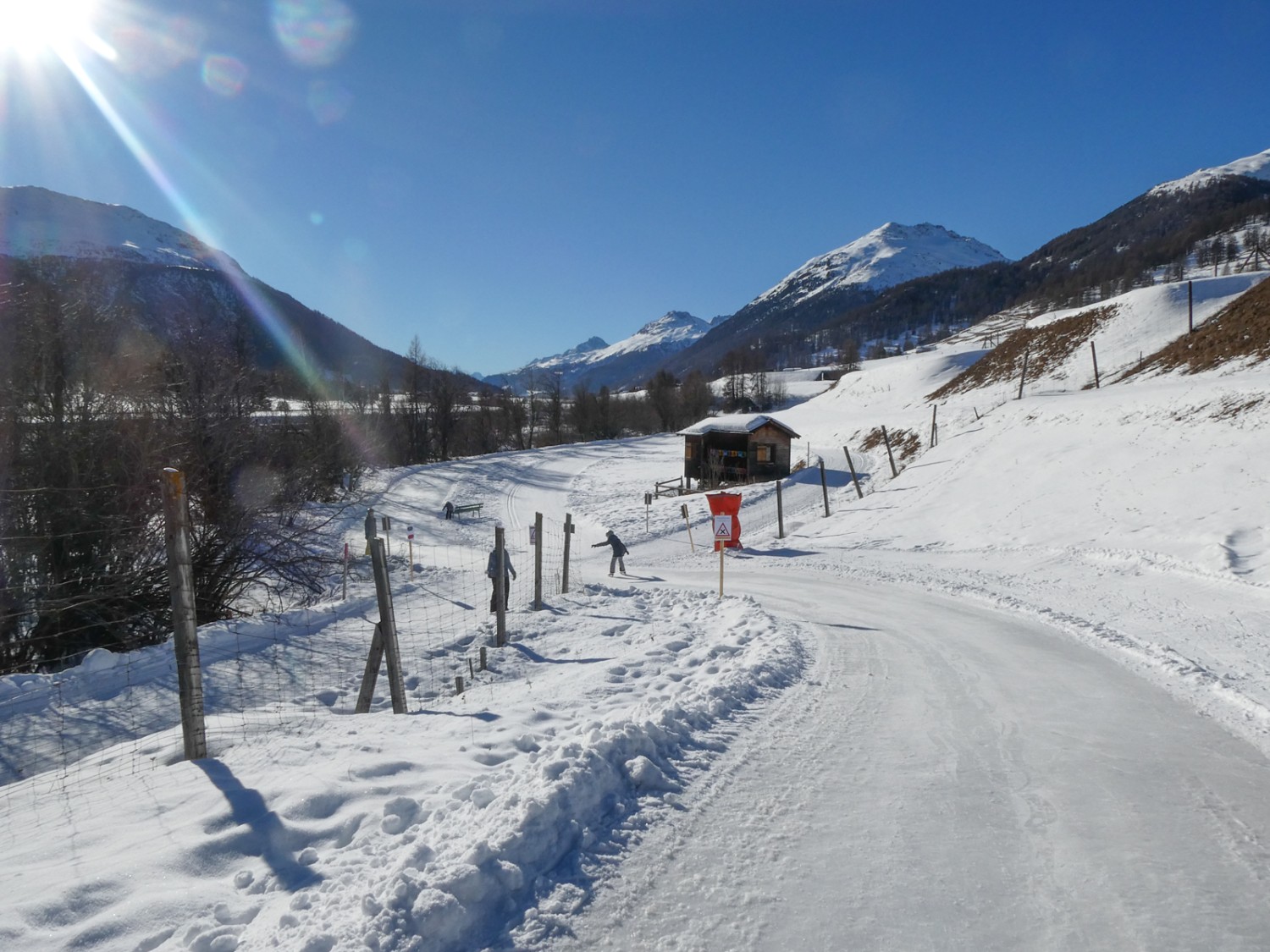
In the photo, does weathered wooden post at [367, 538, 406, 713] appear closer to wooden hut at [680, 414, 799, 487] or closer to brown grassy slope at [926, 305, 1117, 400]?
wooden hut at [680, 414, 799, 487]

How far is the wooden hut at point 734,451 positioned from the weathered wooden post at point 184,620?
3773cm

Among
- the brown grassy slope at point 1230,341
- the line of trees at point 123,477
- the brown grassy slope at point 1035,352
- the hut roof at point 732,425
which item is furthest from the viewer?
the brown grassy slope at point 1035,352

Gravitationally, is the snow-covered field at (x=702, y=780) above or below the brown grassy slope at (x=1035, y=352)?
below

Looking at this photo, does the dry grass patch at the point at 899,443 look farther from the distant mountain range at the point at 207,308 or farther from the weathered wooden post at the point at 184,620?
the weathered wooden post at the point at 184,620

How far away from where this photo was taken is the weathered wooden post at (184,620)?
16.2 ft

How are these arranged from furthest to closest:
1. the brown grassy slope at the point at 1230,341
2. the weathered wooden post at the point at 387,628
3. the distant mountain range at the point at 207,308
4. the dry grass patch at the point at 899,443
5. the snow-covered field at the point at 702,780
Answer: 1. the dry grass patch at the point at 899,443
2. the brown grassy slope at the point at 1230,341
3. the distant mountain range at the point at 207,308
4. the weathered wooden post at the point at 387,628
5. the snow-covered field at the point at 702,780

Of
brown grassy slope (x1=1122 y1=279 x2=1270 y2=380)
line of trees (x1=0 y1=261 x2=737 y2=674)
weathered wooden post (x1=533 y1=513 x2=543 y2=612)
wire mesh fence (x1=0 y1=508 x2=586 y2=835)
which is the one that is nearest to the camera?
wire mesh fence (x1=0 y1=508 x2=586 y2=835)

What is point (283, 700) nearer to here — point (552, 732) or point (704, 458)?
point (552, 732)

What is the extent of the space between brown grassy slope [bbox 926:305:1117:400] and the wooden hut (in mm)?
18557

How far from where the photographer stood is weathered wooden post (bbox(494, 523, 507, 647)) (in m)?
10.3

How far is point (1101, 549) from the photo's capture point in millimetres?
15289

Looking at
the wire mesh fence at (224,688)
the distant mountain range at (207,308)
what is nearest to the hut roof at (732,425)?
the distant mountain range at (207,308)

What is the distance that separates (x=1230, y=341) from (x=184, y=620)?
37193 millimetres

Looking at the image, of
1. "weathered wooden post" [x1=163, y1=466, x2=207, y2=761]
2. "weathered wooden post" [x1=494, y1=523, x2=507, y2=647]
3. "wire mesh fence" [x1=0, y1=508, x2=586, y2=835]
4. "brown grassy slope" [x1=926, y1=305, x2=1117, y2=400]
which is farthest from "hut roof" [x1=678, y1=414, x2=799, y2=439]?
"weathered wooden post" [x1=163, y1=466, x2=207, y2=761]
